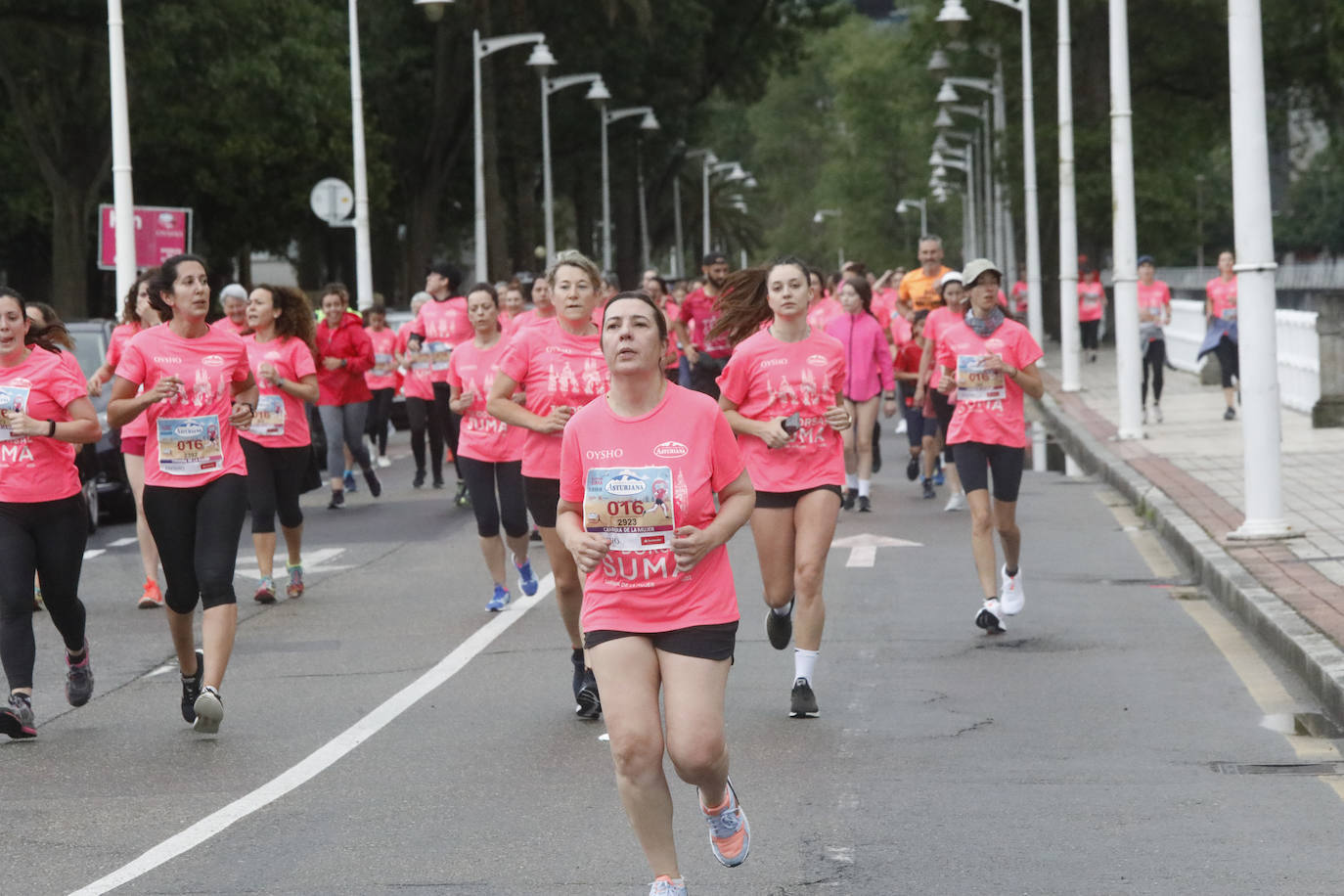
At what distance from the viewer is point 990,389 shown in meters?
10.8

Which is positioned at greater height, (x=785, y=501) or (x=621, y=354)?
(x=621, y=354)

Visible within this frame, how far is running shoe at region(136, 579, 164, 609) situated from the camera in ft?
41.7

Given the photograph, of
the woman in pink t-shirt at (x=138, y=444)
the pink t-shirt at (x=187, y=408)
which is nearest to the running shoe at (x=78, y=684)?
the pink t-shirt at (x=187, y=408)

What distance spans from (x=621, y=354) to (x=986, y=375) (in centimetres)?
544

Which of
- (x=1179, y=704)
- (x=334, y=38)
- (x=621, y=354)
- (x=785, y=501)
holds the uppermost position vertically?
(x=334, y=38)

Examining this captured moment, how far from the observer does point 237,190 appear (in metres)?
51.9

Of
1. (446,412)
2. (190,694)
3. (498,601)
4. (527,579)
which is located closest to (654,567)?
(190,694)

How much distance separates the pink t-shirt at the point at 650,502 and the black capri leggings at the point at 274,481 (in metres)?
6.99

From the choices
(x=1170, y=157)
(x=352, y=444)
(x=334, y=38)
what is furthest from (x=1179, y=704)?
(x=334, y=38)

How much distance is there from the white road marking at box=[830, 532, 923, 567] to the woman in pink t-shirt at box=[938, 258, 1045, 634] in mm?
2861

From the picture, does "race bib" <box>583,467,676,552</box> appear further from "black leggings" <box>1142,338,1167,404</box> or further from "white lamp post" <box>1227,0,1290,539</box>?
"black leggings" <box>1142,338,1167,404</box>

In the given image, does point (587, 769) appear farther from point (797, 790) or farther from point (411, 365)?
point (411, 365)

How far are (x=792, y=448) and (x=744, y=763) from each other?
1.56 meters

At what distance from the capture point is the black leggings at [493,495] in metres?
10.6
